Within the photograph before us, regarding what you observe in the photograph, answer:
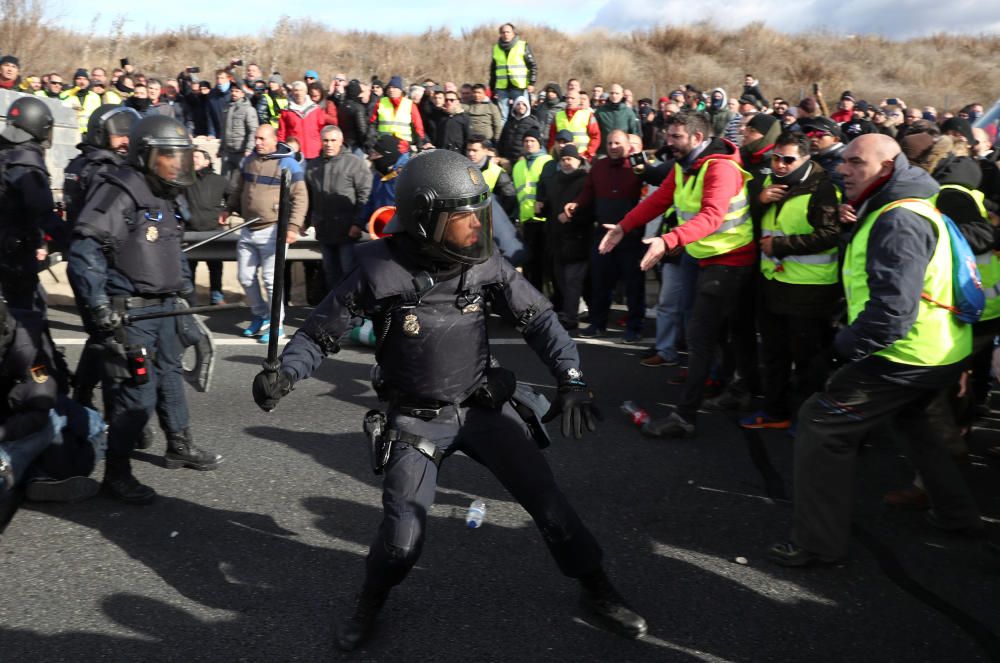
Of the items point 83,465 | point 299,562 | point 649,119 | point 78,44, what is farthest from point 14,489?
point 78,44

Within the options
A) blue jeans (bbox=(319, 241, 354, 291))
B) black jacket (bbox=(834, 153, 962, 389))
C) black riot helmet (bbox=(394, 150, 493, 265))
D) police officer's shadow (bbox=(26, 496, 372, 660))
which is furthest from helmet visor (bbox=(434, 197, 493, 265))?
blue jeans (bbox=(319, 241, 354, 291))

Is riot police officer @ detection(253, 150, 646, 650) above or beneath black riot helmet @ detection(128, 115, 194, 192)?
beneath

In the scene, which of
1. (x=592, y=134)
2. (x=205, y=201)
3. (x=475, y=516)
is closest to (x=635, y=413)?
(x=475, y=516)

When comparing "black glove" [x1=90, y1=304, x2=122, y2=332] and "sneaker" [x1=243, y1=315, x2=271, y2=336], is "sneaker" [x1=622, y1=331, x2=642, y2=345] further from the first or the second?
"black glove" [x1=90, y1=304, x2=122, y2=332]

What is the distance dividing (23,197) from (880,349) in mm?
5419

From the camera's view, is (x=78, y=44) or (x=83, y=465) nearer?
(x=83, y=465)

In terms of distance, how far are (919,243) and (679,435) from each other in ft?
7.64

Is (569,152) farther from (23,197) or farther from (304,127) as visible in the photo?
(304,127)

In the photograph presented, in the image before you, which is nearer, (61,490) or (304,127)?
(61,490)

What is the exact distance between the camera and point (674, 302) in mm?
7410

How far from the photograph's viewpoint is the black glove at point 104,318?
14.9 ft

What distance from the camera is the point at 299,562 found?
419 centimetres

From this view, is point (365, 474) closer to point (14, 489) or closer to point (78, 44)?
point (14, 489)

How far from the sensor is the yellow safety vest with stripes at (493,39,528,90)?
1385 centimetres
